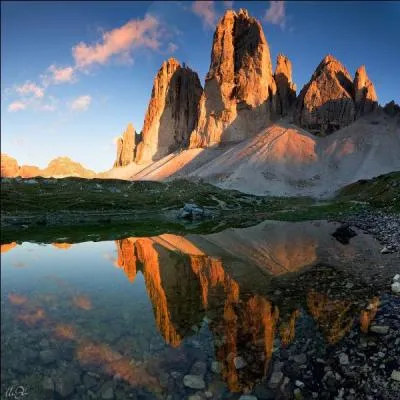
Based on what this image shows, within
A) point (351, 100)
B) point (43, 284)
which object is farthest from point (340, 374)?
point (351, 100)

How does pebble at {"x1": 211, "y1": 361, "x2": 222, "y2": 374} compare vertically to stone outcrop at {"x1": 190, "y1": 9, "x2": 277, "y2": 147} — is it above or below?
below

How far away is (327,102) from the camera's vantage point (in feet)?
593

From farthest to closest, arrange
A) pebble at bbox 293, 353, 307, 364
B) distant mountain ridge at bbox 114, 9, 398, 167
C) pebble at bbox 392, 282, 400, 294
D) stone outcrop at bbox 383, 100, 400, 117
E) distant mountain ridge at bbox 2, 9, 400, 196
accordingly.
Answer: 1. distant mountain ridge at bbox 114, 9, 398, 167
2. stone outcrop at bbox 383, 100, 400, 117
3. distant mountain ridge at bbox 2, 9, 400, 196
4. pebble at bbox 392, 282, 400, 294
5. pebble at bbox 293, 353, 307, 364

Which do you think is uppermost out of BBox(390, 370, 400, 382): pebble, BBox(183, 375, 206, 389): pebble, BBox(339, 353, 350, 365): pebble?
BBox(390, 370, 400, 382): pebble

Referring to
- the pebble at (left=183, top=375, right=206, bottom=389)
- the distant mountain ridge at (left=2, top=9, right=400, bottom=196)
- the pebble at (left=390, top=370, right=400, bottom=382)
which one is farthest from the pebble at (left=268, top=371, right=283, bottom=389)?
the distant mountain ridge at (left=2, top=9, right=400, bottom=196)

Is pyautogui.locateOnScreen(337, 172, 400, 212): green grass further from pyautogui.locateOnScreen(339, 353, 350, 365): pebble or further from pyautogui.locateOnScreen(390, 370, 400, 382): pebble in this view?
pyautogui.locateOnScreen(390, 370, 400, 382): pebble

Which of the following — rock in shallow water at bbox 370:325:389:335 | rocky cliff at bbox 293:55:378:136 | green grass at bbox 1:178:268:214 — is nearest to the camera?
rock in shallow water at bbox 370:325:389:335

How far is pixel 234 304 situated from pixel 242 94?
616 feet

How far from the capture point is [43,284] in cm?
1598

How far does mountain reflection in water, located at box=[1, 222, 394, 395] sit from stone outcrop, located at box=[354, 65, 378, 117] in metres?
179

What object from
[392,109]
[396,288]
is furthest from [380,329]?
[392,109]

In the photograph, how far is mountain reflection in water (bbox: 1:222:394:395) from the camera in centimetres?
916

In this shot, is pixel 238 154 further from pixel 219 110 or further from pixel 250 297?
pixel 250 297

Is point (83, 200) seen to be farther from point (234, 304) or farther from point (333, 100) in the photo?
point (333, 100)
